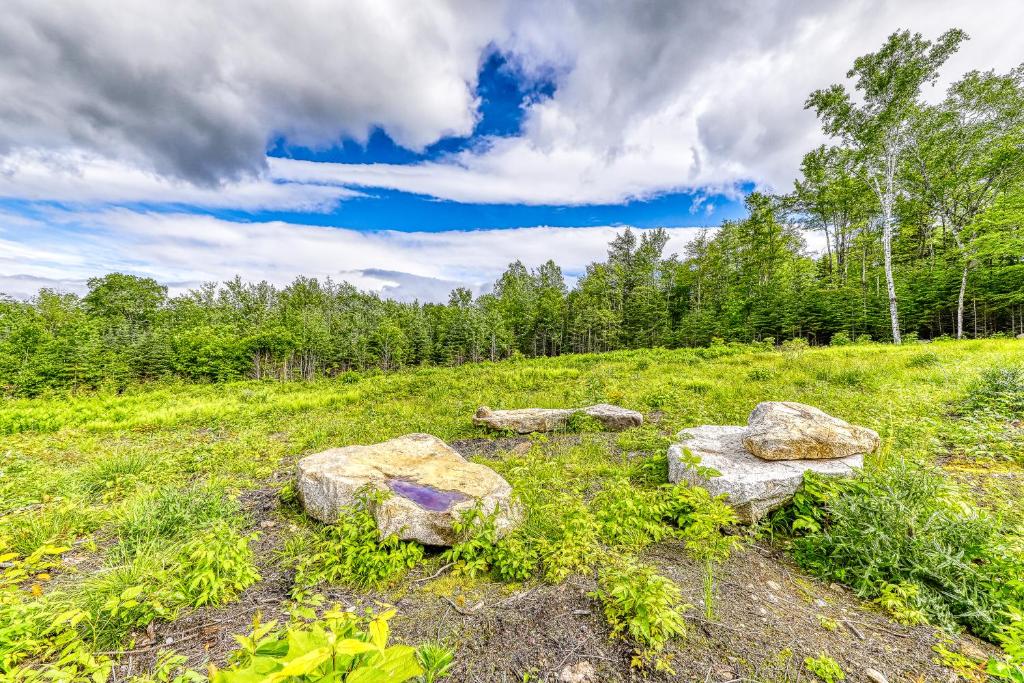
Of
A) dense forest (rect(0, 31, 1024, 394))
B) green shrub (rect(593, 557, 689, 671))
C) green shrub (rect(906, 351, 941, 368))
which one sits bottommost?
green shrub (rect(593, 557, 689, 671))

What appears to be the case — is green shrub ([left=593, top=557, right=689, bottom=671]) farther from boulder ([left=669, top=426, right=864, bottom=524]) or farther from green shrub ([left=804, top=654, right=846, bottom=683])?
boulder ([left=669, top=426, right=864, bottom=524])

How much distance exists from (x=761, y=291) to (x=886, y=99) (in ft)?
56.1

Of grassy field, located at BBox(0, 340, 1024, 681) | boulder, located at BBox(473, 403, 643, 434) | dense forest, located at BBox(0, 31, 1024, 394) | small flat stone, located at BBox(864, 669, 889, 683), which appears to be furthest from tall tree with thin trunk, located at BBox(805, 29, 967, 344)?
small flat stone, located at BBox(864, 669, 889, 683)

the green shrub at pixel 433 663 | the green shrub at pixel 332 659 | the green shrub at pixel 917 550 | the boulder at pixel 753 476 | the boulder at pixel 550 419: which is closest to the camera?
the green shrub at pixel 332 659

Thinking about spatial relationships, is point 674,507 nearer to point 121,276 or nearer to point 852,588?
point 852,588

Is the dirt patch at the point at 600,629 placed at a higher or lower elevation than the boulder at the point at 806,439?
lower

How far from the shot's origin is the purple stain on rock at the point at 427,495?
12.6 ft

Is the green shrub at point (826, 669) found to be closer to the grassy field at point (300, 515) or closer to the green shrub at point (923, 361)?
the grassy field at point (300, 515)

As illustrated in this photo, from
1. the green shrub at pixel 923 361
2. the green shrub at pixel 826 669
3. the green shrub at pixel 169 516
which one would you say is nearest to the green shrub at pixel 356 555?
the green shrub at pixel 169 516

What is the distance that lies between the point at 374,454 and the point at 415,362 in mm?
45638

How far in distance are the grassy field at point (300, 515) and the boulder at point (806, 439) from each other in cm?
27

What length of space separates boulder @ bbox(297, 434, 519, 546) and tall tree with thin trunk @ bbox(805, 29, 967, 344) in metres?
22.9

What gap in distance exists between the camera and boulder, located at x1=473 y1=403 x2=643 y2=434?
25.1ft

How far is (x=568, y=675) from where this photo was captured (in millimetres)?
2240
